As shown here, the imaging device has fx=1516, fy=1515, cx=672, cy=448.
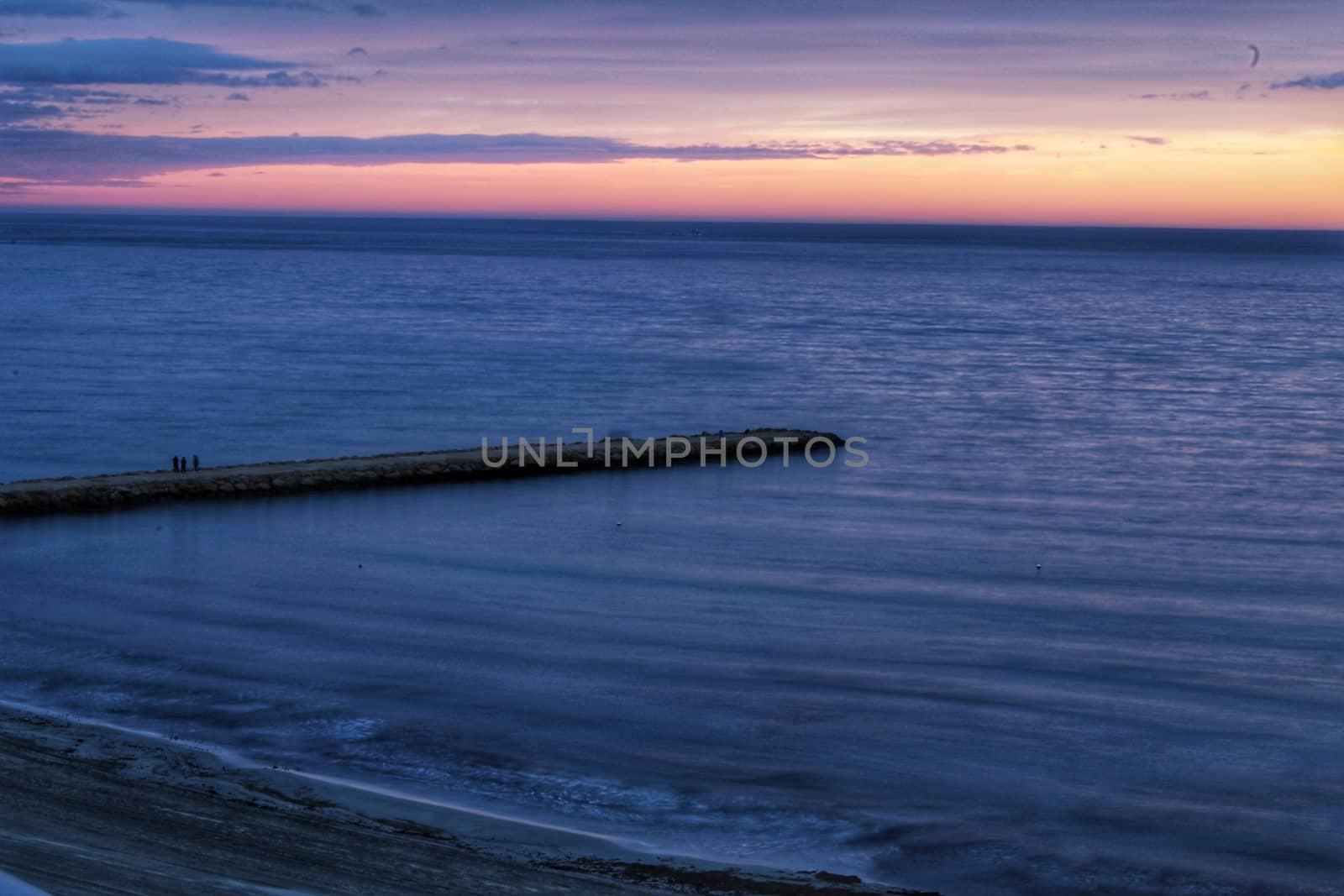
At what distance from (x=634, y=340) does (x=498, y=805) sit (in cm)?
6339

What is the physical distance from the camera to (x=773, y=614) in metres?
25.5

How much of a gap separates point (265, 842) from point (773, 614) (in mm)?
12386

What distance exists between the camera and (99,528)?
1258 inches

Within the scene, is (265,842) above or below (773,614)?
above

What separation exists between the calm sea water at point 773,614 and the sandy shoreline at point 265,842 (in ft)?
2.58

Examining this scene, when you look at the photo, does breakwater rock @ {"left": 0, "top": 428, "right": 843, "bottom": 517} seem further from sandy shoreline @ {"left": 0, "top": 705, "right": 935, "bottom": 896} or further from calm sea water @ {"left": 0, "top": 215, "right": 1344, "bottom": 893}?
sandy shoreline @ {"left": 0, "top": 705, "right": 935, "bottom": 896}

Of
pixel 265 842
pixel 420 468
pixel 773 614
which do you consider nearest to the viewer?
pixel 265 842

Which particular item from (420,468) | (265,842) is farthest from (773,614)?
(420,468)

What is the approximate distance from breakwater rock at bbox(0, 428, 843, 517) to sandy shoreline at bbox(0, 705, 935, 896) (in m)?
Answer: 17.8

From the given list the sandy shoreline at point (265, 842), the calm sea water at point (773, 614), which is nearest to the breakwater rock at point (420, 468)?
the calm sea water at point (773, 614)

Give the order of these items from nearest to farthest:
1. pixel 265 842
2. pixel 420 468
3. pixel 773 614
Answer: pixel 265 842 → pixel 773 614 → pixel 420 468

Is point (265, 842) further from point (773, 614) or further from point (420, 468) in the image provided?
point (420, 468)

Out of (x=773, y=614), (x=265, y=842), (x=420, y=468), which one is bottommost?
(x=773, y=614)

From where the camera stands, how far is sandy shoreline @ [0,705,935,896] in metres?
13.2
